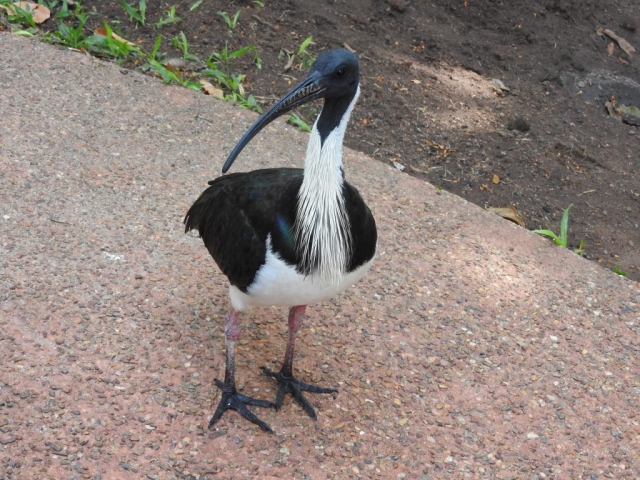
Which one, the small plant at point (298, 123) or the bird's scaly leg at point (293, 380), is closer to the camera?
the bird's scaly leg at point (293, 380)

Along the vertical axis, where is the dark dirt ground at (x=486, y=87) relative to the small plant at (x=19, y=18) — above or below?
below

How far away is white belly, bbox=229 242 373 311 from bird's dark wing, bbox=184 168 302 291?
5 cm

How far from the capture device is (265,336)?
442cm

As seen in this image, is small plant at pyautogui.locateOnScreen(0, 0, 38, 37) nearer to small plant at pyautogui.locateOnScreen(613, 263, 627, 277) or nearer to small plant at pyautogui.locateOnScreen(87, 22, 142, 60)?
small plant at pyautogui.locateOnScreen(87, 22, 142, 60)

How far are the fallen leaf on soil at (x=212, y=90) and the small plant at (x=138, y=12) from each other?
3.91 feet

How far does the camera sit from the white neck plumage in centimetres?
335

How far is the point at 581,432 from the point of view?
160 inches

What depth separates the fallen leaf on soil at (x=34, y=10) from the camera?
7.19 meters

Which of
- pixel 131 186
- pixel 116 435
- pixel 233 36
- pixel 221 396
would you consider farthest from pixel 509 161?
pixel 116 435

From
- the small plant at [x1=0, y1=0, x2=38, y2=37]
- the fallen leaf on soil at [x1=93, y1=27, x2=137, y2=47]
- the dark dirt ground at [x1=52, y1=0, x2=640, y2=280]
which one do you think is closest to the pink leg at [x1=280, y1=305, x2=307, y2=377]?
the dark dirt ground at [x1=52, y1=0, x2=640, y2=280]

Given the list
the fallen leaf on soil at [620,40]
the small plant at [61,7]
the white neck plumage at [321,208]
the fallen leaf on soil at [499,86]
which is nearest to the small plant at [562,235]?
the fallen leaf on soil at [499,86]

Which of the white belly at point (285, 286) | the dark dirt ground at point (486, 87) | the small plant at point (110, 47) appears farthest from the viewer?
the small plant at point (110, 47)

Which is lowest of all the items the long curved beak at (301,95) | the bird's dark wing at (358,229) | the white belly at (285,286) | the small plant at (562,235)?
the small plant at (562,235)

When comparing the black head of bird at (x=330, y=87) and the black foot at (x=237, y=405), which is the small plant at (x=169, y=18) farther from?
the black foot at (x=237, y=405)
